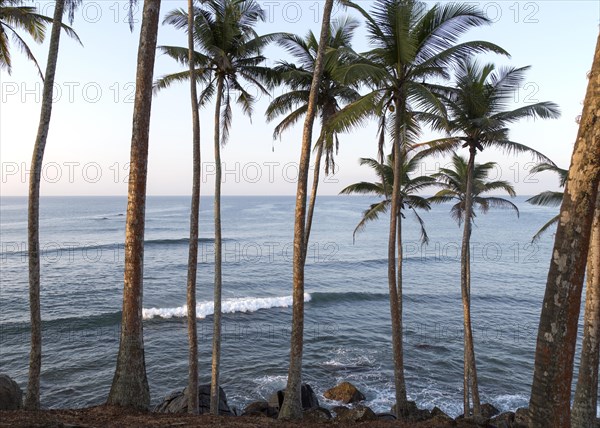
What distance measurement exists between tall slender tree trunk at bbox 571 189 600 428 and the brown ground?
3.36 metres

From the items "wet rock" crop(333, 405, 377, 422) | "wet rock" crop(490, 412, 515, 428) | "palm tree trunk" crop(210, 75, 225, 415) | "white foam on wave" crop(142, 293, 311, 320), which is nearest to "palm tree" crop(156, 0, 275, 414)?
"palm tree trunk" crop(210, 75, 225, 415)

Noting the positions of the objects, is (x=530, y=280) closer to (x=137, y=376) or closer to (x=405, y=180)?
(x=405, y=180)

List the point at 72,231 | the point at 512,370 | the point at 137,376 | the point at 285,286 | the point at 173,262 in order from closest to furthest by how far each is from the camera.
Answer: the point at 137,376 → the point at 512,370 → the point at 285,286 → the point at 173,262 → the point at 72,231

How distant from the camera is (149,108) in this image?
8.07 metres

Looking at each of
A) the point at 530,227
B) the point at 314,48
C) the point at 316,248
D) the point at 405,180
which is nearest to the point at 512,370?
the point at 405,180

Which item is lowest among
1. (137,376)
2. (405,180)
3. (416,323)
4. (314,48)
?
(416,323)

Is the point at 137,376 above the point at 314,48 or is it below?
below

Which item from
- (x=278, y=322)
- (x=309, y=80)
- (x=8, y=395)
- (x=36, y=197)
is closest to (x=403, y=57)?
(x=309, y=80)

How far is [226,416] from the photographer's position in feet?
27.8

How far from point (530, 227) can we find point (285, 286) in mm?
92906

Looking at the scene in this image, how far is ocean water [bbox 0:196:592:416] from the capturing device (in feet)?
62.0

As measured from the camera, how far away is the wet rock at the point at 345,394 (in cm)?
1692

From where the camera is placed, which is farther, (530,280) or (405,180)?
(530,280)

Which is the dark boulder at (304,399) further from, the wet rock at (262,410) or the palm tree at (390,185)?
the palm tree at (390,185)
